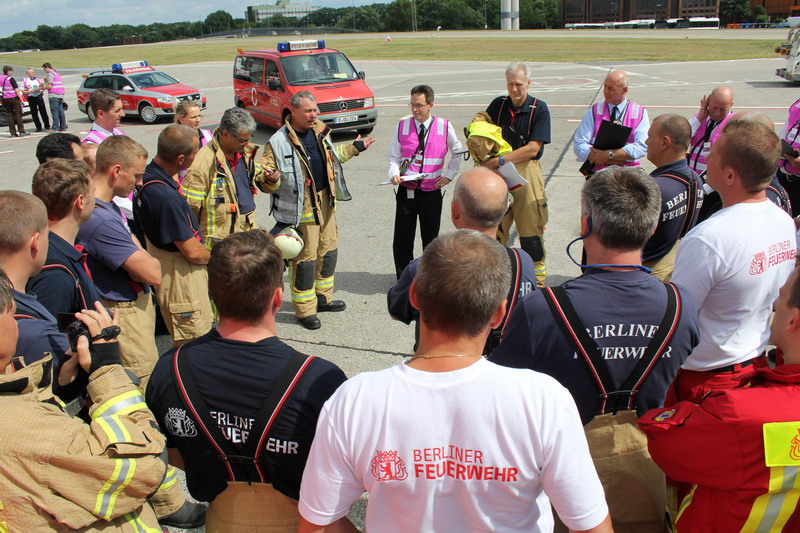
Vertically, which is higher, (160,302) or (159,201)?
(159,201)

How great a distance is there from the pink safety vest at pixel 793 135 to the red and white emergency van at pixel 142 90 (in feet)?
54.1

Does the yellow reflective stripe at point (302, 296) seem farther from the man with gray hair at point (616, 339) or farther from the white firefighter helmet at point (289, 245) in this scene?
the man with gray hair at point (616, 339)

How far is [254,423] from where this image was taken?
2064 millimetres

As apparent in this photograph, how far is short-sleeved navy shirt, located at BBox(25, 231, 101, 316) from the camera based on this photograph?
10.1ft

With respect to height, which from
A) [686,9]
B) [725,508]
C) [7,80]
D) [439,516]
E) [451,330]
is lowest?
[725,508]

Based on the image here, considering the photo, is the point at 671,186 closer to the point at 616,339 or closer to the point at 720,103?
the point at 616,339

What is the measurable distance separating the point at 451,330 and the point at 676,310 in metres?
1.06

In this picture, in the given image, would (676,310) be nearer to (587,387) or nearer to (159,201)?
(587,387)

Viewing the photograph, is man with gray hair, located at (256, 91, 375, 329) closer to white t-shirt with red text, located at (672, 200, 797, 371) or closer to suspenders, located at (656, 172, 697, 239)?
suspenders, located at (656, 172, 697, 239)

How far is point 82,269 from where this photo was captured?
333cm

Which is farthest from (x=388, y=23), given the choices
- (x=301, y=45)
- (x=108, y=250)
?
(x=108, y=250)

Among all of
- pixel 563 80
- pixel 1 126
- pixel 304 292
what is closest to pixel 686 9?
pixel 563 80

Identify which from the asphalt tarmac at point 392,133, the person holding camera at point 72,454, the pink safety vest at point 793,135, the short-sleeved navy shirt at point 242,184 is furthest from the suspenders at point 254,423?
the pink safety vest at point 793,135

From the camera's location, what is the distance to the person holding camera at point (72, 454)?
177 cm
